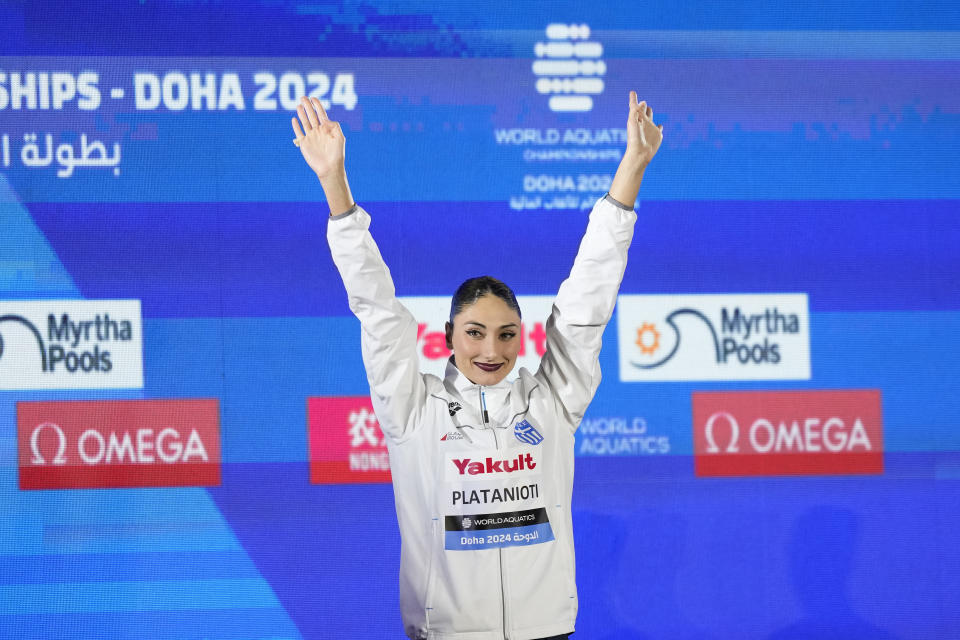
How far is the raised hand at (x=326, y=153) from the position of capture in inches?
83.1

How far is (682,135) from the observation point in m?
3.97

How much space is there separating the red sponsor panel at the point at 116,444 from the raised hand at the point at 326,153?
1.76 metres

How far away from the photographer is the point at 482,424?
2223mm

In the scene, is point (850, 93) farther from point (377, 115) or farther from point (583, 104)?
point (377, 115)

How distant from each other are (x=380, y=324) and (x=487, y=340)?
0.25 m

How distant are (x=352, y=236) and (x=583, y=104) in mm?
2048

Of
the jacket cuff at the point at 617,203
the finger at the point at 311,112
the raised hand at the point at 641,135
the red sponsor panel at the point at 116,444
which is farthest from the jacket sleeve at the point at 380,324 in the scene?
the red sponsor panel at the point at 116,444

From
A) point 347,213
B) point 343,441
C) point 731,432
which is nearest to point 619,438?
point 731,432

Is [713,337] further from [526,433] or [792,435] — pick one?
[526,433]

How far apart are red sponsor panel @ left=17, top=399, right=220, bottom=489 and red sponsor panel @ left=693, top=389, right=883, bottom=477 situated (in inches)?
71.3

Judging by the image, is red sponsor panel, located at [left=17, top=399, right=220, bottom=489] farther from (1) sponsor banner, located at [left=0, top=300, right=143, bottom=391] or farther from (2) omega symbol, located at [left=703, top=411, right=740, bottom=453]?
(2) omega symbol, located at [left=703, top=411, right=740, bottom=453]

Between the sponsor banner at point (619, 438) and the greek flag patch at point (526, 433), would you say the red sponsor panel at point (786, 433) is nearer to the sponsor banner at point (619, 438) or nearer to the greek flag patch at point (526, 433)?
the sponsor banner at point (619, 438)

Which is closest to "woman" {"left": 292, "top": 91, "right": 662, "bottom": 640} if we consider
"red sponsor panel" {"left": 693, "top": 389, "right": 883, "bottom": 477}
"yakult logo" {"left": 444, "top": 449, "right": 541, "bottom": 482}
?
"yakult logo" {"left": 444, "top": 449, "right": 541, "bottom": 482}

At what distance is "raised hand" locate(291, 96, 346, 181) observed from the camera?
2.14m
